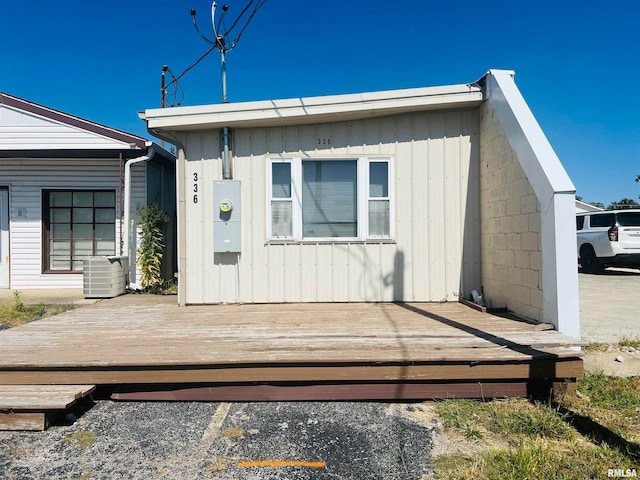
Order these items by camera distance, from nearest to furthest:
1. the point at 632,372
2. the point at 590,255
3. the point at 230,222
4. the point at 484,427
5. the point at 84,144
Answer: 1. the point at 484,427
2. the point at 632,372
3. the point at 230,222
4. the point at 84,144
5. the point at 590,255

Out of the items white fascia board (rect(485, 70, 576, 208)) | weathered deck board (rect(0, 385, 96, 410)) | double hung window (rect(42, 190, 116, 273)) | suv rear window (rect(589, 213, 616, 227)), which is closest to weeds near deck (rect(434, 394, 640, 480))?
white fascia board (rect(485, 70, 576, 208))

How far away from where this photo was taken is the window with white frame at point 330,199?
5582mm

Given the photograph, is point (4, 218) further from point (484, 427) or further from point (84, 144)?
point (484, 427)

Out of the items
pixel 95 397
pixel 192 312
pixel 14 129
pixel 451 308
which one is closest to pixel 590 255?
pixel 451 308

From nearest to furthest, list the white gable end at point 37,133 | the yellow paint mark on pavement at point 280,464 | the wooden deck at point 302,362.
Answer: the yellow paint mark on pavement at point 280,464
the wooden deck at point 302,362
the white gable end at point 37,133

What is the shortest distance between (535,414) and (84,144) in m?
8.65

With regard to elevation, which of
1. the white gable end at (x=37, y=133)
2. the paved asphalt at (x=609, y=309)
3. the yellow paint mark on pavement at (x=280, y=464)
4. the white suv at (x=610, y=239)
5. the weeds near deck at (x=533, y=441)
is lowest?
the yellow paint mark on pavement at (x=280, y=464)

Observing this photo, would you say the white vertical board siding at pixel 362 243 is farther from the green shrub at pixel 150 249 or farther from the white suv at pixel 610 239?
the white suv at pixel 610 239

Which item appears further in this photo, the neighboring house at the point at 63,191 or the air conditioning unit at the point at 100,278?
the neighboring house at the point at 63,191

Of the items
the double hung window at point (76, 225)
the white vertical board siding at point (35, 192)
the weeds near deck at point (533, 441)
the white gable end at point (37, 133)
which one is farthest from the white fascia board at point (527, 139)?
the double hung window at point (76, 225)

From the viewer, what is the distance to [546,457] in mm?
2367

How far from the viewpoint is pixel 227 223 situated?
5520 millimetres

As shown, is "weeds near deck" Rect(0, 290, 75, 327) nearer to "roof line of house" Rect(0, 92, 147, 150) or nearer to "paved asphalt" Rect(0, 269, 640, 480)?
"roof line of house" Rect(0, 92, 147, 150)

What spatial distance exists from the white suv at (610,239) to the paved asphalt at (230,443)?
10.4 meters
